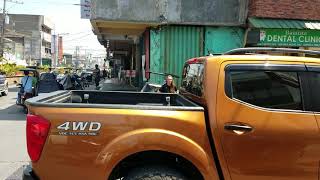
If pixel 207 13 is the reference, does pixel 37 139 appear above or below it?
below

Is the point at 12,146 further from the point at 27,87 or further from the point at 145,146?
the point at 27,87

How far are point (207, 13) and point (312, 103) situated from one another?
34.4ft

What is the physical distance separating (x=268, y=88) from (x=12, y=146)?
6812mm

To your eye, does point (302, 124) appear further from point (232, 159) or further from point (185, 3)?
point (185, 3)

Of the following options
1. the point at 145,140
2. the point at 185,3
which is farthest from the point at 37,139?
the point at 185,3

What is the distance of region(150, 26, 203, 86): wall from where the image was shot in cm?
1465

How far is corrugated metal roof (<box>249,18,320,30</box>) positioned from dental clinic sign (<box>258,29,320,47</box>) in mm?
203

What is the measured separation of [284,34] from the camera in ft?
47.5

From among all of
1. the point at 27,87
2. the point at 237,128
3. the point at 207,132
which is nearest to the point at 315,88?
the point at 237,128

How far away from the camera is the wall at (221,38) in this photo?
1480 cm

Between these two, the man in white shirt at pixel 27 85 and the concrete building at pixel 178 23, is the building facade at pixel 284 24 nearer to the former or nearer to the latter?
the concrete building at pixel 178 23

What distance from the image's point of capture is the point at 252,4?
46.6ft

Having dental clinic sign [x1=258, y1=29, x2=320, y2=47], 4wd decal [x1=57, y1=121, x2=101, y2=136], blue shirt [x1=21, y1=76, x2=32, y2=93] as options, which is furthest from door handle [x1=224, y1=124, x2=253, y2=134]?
blue shirt [x1=21, y1=76, x2=32, y2=93]

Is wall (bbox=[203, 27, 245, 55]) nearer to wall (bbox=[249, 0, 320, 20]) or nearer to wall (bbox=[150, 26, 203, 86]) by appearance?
wall (bbox=[150, 26, 203, 86])
